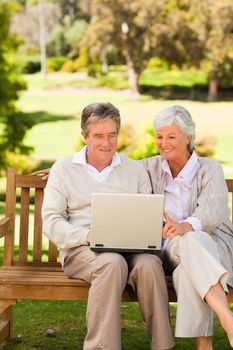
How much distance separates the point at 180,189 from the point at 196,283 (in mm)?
712

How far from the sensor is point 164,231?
425 centimetres

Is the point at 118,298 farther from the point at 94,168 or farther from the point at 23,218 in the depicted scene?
the point at 23,218

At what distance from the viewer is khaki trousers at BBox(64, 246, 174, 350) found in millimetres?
3971

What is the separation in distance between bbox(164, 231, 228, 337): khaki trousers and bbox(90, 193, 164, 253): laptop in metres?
0.20

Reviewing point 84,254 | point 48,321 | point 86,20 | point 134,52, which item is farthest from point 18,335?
point 86,20

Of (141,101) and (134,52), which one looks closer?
(141,101)

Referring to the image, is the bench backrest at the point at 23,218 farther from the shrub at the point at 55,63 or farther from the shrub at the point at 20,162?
the shrub at the point at 55,63

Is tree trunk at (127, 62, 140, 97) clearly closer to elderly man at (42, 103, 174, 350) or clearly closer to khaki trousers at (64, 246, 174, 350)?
elderly man at (42, 103, 174, 350)

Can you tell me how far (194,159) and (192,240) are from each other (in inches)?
24.5

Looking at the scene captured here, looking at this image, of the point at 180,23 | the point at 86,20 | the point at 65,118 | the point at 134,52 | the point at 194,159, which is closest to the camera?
the point at 194,159

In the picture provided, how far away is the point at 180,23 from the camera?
146 feet

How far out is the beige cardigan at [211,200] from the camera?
4.35 metres

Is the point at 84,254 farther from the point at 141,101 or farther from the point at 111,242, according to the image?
the point at 141,101

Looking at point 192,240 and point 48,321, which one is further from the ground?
point 192,240
